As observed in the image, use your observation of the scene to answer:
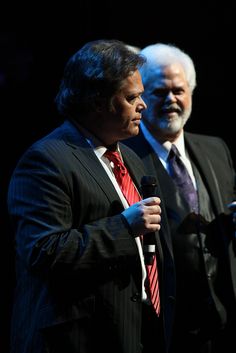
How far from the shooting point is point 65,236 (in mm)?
1835

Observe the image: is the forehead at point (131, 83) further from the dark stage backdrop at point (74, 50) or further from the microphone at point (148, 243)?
the dark stage backdrop at point (74, 50)

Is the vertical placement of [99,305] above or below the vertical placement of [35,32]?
below

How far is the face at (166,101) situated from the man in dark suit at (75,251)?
810 mm

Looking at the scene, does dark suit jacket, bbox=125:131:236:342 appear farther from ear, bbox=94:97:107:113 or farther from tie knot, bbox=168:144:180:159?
ear, bbox=94:97:107:113

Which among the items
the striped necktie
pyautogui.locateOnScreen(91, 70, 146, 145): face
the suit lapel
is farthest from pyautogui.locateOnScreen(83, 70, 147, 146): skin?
the suit lapel

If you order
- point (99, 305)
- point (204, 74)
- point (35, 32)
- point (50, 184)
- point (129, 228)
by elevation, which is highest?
point (35, 32)

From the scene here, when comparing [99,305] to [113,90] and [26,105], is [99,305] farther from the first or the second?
[26,105]

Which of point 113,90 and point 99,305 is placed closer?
point 99,305

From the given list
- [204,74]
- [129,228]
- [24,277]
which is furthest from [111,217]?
[204,74]

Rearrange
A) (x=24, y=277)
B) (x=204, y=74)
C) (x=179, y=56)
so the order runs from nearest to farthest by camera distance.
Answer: (x=24, y=277)
(x=179, y=56)
(x=204, y=74)

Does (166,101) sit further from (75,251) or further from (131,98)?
(75,251)

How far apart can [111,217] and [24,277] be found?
0.38 meters

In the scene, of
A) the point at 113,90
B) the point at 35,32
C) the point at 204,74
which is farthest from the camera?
the point at 204,74

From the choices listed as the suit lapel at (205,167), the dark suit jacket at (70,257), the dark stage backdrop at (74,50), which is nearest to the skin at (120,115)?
the dark suit jacket at (70,257)
